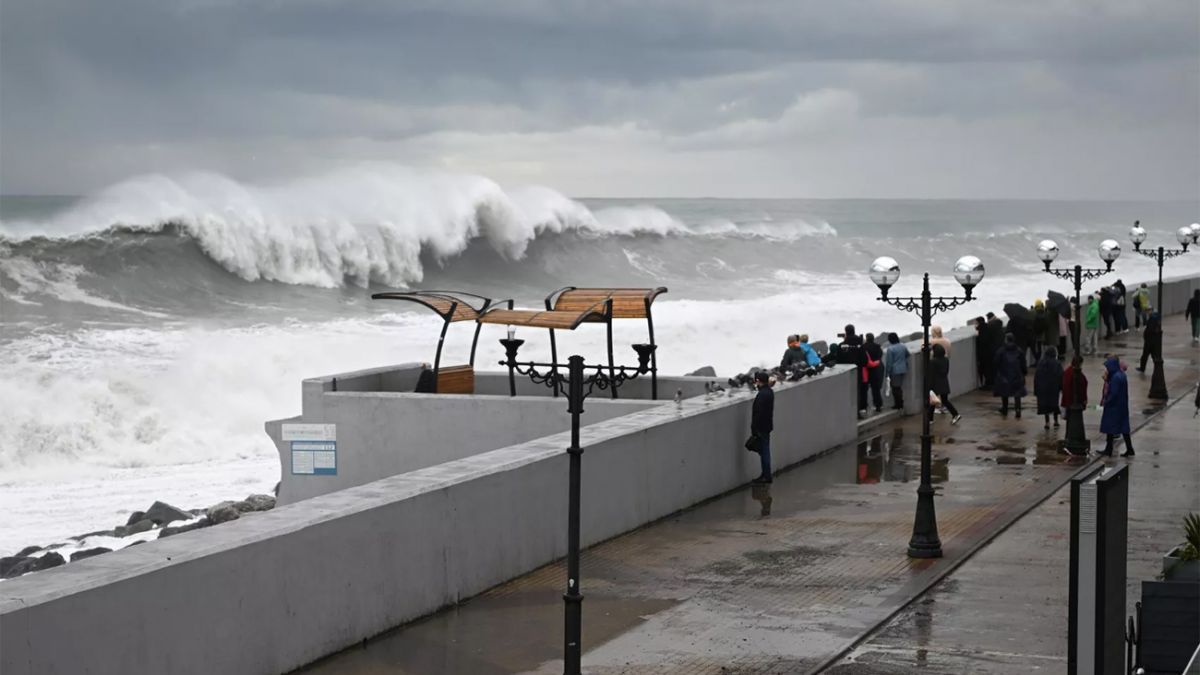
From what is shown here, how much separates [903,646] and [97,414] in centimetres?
3427

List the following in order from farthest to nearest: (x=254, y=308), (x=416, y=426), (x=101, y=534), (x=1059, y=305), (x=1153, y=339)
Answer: (x=254, y=308) < (x=1059, y=305) < (x=1153, y=339) < (x=101, y=534) < (x=416, y=426)

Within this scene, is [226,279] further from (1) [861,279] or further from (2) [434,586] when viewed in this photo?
(2) [434,586]

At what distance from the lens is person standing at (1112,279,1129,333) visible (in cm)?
4003

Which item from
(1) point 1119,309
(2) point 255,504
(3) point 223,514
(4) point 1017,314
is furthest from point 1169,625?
(1) point 1119,309

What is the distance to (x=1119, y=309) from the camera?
40281 mm

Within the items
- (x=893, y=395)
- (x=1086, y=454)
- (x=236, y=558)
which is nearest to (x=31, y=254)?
(x=893, y=395)

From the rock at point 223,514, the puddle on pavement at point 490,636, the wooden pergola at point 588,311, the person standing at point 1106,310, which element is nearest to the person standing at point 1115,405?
the wooden pergola at point 588,311

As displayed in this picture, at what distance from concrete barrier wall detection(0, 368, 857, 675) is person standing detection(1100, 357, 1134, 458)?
21.2ft

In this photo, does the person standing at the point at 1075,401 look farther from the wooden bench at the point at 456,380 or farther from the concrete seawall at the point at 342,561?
the wooden bench at the point at 456,380

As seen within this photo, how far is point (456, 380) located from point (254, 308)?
4079cm

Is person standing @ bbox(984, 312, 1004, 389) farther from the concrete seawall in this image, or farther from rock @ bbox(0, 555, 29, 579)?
rock @ bbox(0, 555, 29, 579)

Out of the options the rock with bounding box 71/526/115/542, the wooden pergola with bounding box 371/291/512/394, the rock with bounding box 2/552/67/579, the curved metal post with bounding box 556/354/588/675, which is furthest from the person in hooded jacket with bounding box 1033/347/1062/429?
the curved metal post with bounding box 556/354/588/675

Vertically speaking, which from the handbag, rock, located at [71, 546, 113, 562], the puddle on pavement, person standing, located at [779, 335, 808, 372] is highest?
person standing, located at [779, 335, 808, 372]

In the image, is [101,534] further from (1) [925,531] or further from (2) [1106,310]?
(2) [1106,310]
